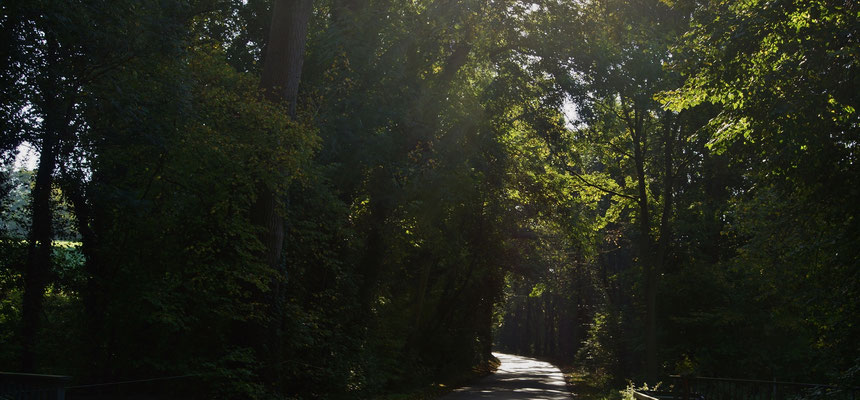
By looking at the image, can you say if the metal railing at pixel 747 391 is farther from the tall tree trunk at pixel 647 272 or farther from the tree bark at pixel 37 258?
the tree bark at pixel 37 258

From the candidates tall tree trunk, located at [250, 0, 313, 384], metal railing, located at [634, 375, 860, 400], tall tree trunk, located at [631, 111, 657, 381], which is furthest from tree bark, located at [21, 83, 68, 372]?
tall tree trunk, located at [631, 111, 657, 381]

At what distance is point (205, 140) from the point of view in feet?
42.4

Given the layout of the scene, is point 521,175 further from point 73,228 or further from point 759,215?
point 73,228

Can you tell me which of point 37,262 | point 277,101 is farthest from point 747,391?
point 37,262

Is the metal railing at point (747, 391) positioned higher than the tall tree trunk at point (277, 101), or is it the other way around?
the tall tree trunk at point (277, 101)

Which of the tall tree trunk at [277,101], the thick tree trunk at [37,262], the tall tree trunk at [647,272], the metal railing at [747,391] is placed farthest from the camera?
the tall tree trunk at [647,272]

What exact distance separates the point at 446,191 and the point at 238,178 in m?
10.1

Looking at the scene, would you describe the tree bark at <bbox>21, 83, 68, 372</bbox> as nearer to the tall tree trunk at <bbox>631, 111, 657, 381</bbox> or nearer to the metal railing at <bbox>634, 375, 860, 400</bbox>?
the metal railing at <bbox>634, 375, 860, 400</bbox>

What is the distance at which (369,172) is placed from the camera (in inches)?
846

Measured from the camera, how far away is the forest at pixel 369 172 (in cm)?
1218

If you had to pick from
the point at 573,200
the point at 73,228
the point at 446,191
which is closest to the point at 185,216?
the point at 73,228

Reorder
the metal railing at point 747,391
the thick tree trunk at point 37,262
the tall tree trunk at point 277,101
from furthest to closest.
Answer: the tall tree trunk at point 277,101 < the thick tree trunk at point 37,262 < the metal railing at point 747,391

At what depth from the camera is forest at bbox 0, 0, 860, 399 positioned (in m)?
12.2

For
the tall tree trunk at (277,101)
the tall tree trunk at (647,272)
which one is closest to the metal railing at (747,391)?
the tall tree trunk at (647,272)
